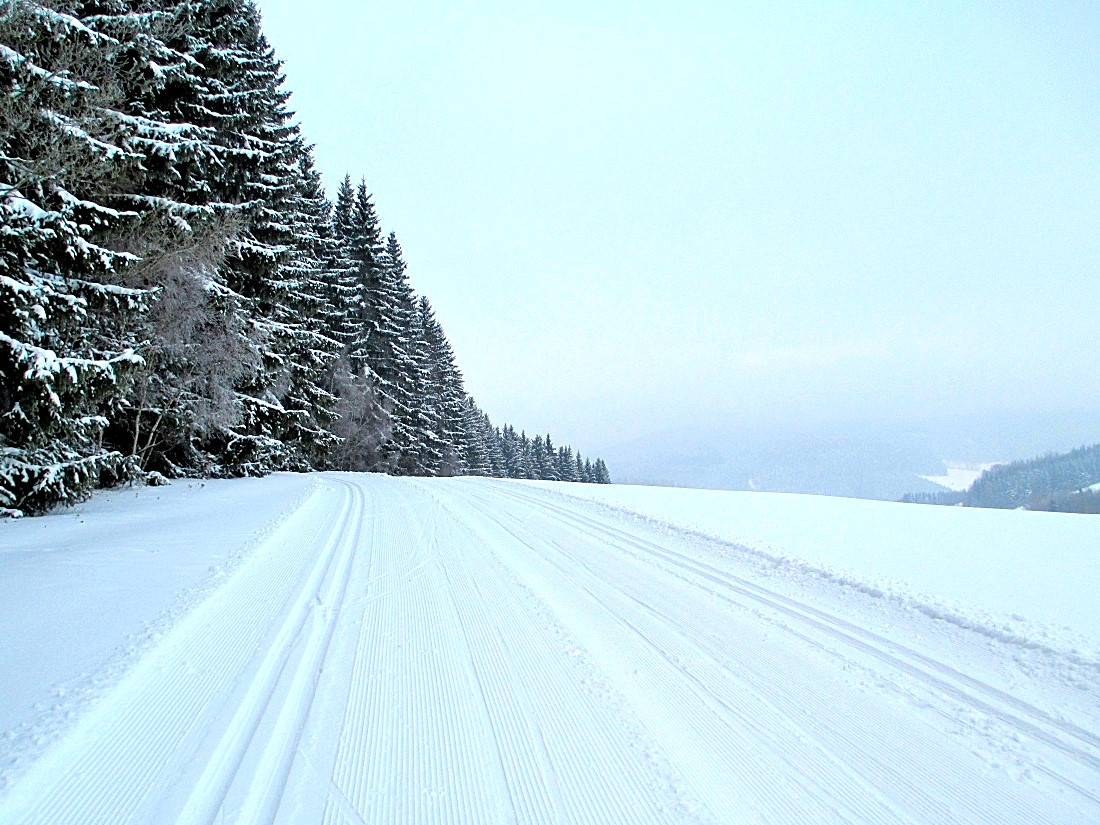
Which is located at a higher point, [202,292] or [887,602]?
[202,292]

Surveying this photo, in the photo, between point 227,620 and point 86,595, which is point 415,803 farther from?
point 86,595

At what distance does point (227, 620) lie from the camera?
3738 mm

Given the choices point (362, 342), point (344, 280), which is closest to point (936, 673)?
point (344, 280)

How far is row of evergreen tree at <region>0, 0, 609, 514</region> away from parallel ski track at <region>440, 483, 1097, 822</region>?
248 inches

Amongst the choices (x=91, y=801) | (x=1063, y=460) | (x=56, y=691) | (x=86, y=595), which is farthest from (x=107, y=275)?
(x=1063, y=460)

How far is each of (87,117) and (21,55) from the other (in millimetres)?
781

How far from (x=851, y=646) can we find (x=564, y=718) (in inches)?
87.0

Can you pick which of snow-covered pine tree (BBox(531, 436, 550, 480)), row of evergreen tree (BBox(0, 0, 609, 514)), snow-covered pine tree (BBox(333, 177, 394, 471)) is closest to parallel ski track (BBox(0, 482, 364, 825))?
row of evergreen tree (BBox(0, 0, 609, 514))

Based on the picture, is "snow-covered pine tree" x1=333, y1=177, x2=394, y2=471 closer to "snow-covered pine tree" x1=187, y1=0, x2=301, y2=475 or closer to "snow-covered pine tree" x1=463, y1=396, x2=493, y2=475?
"snow-covered pine tree" x1=187, y1=0, x2=301, y2=475

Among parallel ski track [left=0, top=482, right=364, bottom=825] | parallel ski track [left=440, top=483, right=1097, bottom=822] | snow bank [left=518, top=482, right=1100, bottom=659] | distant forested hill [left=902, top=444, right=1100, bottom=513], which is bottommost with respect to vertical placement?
parallel ski track [left=0, top=482, right=364, bottom=825]

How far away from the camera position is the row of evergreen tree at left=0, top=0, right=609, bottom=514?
6.28m

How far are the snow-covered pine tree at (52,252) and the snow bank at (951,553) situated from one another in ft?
27.0

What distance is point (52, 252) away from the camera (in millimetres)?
6430

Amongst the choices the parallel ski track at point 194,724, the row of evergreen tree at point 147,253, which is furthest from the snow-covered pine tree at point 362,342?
the parallel ski track at point 194,724
